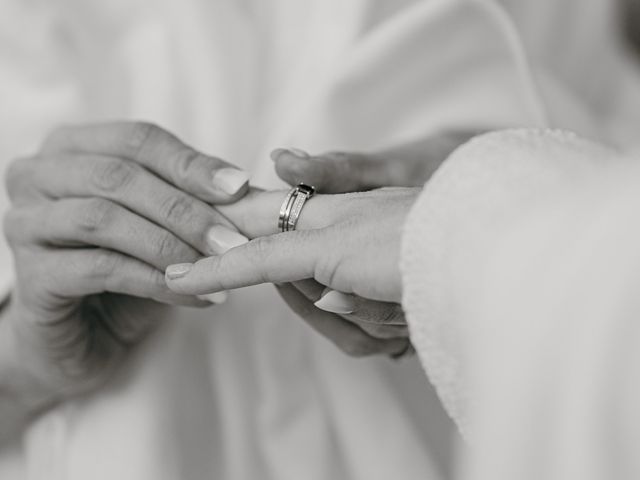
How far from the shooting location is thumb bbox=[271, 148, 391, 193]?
2.69 ft

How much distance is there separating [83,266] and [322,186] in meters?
0.26

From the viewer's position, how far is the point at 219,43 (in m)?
1.07

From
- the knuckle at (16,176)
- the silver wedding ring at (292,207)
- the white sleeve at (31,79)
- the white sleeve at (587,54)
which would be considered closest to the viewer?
the silver wedding ring at (292,207)

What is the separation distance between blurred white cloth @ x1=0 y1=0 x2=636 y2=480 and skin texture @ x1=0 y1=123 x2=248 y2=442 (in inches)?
1.9

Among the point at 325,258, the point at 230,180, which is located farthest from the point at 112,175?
the point at 325,258

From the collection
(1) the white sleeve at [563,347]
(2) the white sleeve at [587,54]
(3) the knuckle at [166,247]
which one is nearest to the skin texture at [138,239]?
(3) the knuckle at [166,247]

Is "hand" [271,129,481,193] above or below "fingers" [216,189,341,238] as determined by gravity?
above

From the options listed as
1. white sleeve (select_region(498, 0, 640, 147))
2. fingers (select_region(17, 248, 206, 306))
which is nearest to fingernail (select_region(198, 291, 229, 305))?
fingers (select_region(17, 248, 206, 306))

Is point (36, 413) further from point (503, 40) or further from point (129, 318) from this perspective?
point (503, 40)

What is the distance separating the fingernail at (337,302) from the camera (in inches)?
28.4

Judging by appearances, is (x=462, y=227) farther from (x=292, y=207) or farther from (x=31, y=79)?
(x=31, y=79)

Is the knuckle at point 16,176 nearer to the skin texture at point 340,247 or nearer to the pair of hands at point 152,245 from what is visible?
the pair of hands at point 152,245

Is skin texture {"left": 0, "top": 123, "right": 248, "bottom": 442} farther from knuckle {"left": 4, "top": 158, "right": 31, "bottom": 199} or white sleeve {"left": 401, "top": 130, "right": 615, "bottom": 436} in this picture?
white sleeve {"left": 401, "top": 130, "right": 615, "bottom": 436}

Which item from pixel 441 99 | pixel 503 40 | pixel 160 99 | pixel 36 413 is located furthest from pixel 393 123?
pixel 36 413
